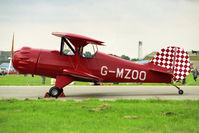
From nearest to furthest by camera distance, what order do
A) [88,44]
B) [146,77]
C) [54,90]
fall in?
[54,90], [88,44], [146,77]

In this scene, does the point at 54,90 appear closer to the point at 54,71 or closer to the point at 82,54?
the point at 54,71

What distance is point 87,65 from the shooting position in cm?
1249

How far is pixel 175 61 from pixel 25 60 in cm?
775

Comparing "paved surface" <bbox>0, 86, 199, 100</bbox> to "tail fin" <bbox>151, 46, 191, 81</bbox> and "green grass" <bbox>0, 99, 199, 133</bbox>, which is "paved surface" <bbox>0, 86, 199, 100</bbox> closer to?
"tail fin" <bbox>151, 46, 191, 81</bbox>

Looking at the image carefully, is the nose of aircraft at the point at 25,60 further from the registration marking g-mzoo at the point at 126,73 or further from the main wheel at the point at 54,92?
the registration marking g-mzoo at the point at 126,73

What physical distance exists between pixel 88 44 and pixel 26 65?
3.06 metres

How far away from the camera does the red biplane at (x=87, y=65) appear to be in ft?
38.5

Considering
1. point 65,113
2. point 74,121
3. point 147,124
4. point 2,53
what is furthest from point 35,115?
point 2,53

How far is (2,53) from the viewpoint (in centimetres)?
16500

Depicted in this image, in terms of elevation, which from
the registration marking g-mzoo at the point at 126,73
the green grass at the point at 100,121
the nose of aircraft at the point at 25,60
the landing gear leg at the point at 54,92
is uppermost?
the nose of aircraft at the point at 25,60

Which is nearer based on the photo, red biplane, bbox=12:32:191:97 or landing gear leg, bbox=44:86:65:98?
landing gear leg, bbox=44:86:65:98

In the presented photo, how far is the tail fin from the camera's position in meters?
13.7

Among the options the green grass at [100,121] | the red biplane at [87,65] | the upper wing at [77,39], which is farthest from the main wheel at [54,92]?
the green grass at [100,121]

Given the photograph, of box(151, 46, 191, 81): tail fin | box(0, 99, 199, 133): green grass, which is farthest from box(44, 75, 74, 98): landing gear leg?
box(151, 46, 191, 81): tail fin
